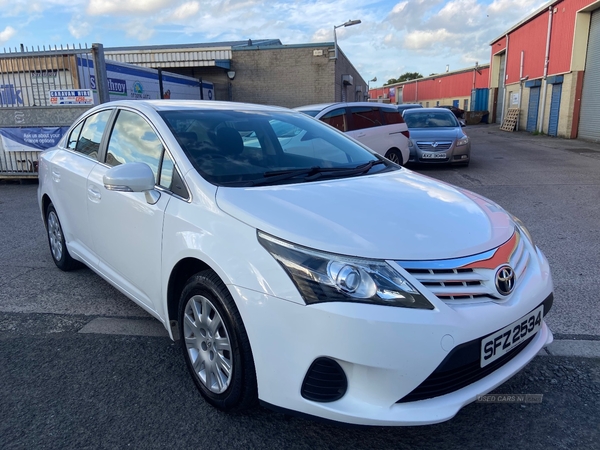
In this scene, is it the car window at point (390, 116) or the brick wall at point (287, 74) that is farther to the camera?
the brick wall at point (287, 74)

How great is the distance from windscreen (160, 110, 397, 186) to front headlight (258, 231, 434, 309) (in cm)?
82

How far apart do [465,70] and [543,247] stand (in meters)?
48.0

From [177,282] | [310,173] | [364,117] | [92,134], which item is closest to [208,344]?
[177,282]

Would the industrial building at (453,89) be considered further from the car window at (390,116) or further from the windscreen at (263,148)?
the windscreen at (263,148)

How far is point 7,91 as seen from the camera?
10.2 m

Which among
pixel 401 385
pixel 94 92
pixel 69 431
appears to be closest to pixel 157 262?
pixel 69 431

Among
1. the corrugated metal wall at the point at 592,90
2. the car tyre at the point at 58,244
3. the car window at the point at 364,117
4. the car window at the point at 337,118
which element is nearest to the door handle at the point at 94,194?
the car tyre at the point at 58,244

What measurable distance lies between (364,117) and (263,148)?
7709 millimetres

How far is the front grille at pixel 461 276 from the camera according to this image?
6.67 ft

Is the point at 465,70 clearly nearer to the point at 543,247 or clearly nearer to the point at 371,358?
the point at 543,247

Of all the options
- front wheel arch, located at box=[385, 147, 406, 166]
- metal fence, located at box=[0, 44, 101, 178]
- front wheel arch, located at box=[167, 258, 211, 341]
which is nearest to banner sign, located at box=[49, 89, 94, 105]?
metal fence, located at box=[0, 44, 101, 178]

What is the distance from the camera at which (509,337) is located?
7.22ft

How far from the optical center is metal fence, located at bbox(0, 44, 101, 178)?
32.1 ft

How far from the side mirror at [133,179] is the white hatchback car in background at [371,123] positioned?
23.9ft
